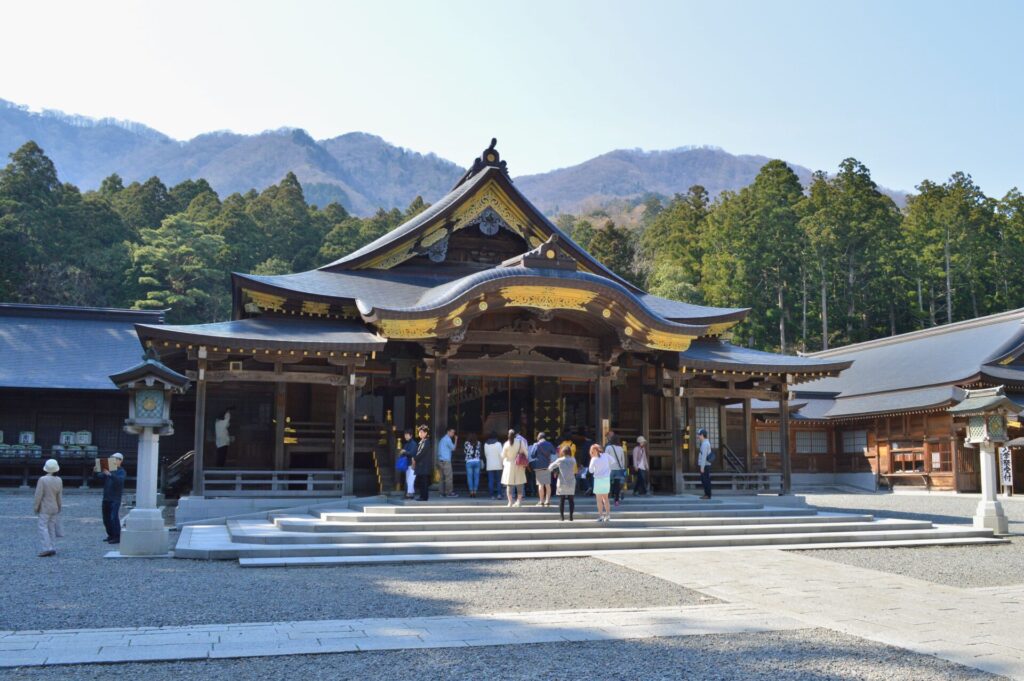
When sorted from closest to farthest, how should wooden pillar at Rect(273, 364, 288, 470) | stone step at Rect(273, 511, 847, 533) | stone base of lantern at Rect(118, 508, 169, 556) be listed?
stone base of lantern at Rect(118, 508, 169, 556)
stone step at Rect(273, 511, 847, 533)
wooden pillar at Rect(273, 364, 288, 470)

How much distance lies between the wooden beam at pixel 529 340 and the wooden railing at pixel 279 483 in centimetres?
395

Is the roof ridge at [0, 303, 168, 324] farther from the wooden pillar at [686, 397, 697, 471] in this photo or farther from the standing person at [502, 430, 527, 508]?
the standing person at [502, 430, 527, 508]

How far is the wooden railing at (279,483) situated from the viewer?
17.3 meters

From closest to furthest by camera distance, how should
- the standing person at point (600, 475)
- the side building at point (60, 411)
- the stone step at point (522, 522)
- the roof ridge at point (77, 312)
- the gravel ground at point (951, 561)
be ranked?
the gravel ground at point (951, 561) → the stone step at point (522, 522) → the standing person at point (600, 475) → the side building at point (60, 411) → the roof ridge at point (77, 312)

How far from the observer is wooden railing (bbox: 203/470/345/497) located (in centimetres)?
1727

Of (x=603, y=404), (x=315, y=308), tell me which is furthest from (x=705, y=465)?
(x=315, y=308)

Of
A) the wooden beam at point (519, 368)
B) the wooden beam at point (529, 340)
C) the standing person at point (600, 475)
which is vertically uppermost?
the wooden beam at point (529, 340)

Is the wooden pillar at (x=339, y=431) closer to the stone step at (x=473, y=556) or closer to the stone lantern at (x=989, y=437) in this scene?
the stone step at (x=473, y=556)

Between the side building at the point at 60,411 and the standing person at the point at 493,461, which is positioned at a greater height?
the side building at the point at 60,411

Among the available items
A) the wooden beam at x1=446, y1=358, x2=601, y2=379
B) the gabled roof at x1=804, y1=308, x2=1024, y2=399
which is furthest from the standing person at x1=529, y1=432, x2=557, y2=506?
the gabled roof at x1=804, y1=308, x2=1024, y2=399

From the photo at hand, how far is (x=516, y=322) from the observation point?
753 inches

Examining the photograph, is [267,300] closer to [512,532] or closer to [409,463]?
[409,463]

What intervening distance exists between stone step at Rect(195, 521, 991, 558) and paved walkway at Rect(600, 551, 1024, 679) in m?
0.81

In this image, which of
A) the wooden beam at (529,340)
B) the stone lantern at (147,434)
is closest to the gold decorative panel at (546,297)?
the wooden beam at (529,340)
